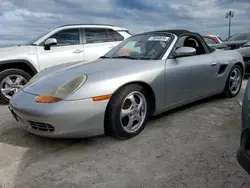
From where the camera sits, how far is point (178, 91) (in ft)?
10.9

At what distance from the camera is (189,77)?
3.45 meters

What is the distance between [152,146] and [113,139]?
48cm

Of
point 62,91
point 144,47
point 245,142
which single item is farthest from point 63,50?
point 245,142

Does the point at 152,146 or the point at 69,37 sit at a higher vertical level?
the point at 69,37

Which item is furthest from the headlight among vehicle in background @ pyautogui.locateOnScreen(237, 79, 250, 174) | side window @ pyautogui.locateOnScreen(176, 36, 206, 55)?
side window @ pyautogui.locateOnScreen(176, 36, 206, 55)

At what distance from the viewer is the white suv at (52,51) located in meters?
4.75

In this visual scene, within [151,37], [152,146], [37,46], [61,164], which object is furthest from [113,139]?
[37,46]

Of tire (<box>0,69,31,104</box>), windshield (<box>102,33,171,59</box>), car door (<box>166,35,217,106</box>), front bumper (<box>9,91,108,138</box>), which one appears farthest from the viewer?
tire (<box>0,69,31,104</box>)

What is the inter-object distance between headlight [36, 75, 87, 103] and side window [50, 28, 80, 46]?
296 cm

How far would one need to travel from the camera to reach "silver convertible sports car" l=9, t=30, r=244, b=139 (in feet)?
8.19

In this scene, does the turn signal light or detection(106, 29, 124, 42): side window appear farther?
detection(106, 29, 124, 42): side window

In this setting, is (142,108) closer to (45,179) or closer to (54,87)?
(54,87)

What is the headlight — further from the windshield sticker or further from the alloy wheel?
the windshield sticker

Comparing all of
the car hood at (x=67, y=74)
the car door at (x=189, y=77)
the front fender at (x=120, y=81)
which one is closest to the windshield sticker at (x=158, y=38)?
the car door at (x=189, y=77)
